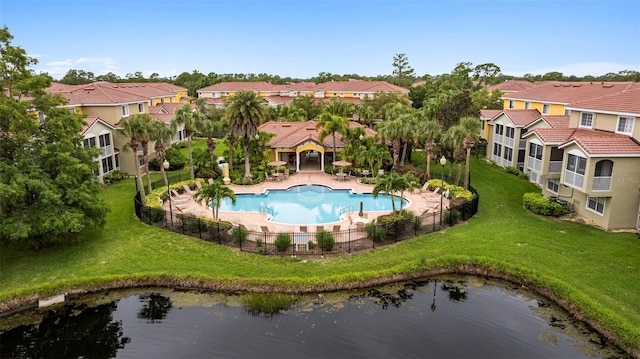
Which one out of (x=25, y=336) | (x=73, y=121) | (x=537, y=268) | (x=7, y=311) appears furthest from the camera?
(x=73, y=121)

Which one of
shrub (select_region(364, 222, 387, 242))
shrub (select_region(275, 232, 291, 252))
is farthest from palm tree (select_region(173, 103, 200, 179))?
shrub (select_region(364, 222, 387, 242))

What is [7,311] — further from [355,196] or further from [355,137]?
[355,137]

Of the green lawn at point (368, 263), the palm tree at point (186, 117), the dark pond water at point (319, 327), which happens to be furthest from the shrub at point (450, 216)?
the palm tree at point (186, 117)

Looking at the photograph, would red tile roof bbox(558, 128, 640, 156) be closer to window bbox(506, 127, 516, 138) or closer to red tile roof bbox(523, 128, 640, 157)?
red tile roof bbox(523, 128, 640, 157)

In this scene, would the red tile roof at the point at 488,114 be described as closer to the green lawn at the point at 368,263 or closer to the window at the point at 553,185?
the window at the point at 553,185

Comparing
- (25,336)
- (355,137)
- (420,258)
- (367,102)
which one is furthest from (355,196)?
(367,102)

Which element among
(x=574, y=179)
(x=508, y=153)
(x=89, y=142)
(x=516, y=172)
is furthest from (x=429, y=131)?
(x=89, y=142)
